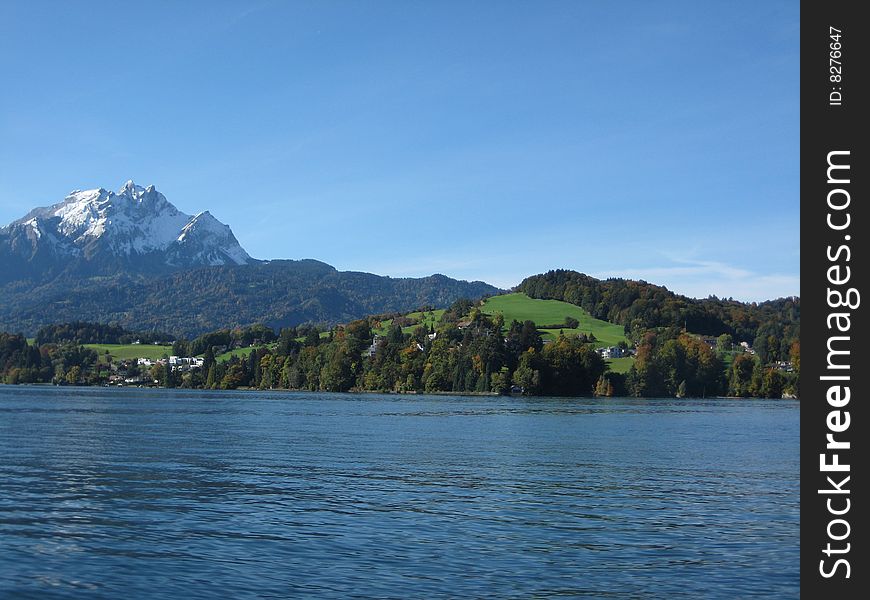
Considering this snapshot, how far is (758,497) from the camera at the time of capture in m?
39.2

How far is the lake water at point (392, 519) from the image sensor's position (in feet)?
77.3

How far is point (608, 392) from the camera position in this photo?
7790 inches

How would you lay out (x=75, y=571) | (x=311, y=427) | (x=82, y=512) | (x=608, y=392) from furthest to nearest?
(x=608, y=392)
(x=311, y=427)
(x=82, y=512)
(x=75, y=571)

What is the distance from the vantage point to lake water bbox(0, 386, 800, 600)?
23.5m

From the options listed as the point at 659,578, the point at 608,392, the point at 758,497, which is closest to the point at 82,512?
the point at 659,578

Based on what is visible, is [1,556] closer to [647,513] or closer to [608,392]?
[647,513]

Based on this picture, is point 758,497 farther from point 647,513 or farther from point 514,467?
point 514,467

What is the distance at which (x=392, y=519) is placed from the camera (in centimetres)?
3206
